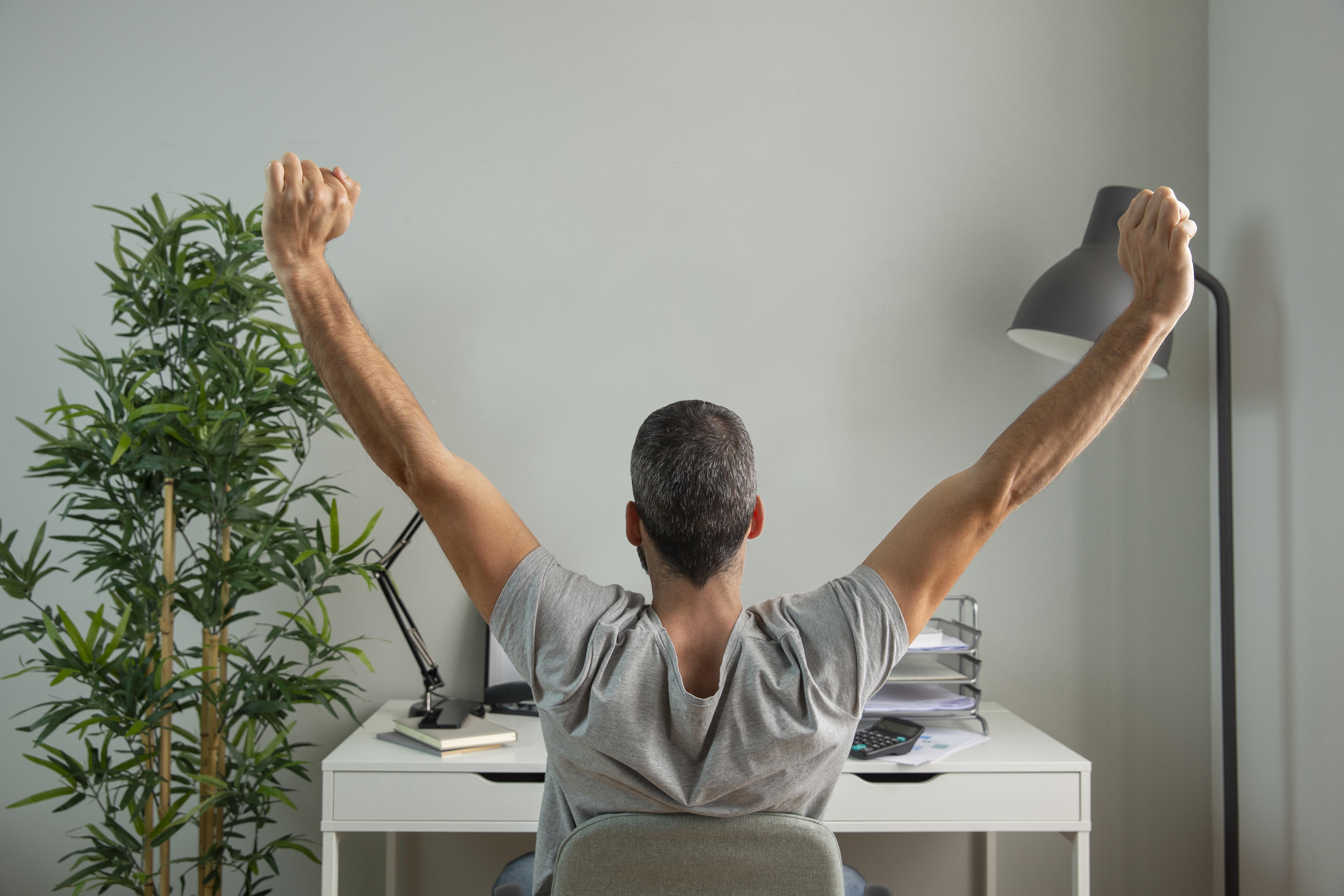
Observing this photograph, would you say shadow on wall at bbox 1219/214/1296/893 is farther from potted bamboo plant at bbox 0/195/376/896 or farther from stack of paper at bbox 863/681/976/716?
potted bamboo plant at bbox 0/195/376/896

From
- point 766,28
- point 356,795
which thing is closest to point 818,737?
point 356,795

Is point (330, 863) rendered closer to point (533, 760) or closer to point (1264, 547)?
point (533, 760)

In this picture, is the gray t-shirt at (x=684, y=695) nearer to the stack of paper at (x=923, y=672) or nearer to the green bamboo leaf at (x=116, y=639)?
the stack of paper at (x=923, y=672)

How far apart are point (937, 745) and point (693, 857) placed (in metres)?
1.13

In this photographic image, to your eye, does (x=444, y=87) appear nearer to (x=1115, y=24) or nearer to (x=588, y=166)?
(x=588, y=166)

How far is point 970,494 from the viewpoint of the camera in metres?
1.00

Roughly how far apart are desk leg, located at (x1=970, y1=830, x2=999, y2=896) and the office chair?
1558 millimetres

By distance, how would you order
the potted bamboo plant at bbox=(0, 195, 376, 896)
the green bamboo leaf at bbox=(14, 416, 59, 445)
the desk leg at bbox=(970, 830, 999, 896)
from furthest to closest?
the desk leg at bbox=(970, 830, 999, 896) → the potted bamboo plant at bbox=(0, 195, 376, 896) → the green bamboo leaf at bbox=(14, 416, 59, 445)

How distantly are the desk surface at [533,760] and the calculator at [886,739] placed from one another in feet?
0.06

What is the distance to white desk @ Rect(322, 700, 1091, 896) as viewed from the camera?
1801 mm

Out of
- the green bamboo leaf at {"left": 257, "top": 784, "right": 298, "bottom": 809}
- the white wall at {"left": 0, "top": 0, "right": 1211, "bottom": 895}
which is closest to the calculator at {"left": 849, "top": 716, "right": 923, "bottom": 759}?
the white wall at {"left": 0, "top": 0, "right": 1211, "bottom": 895}

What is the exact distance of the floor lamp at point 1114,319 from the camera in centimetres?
198

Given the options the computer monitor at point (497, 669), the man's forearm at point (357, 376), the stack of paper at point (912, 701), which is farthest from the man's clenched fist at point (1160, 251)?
the computer monitor at point (497, 669)

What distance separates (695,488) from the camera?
3.25 ft
